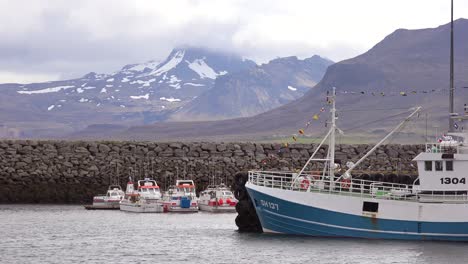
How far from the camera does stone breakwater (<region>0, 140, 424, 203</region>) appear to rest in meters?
92.8

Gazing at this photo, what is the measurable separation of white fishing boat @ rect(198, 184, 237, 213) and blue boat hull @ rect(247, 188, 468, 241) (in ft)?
98.1

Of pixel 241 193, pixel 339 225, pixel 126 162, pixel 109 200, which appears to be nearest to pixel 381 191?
pixel 339 225

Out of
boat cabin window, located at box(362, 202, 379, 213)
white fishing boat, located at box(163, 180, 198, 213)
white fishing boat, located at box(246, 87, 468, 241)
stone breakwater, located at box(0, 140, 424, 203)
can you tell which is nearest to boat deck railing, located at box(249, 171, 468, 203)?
white fishing boat, located at box(246, 87, 468, 241)

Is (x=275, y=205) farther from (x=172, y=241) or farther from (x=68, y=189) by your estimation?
(x=68, y=189)

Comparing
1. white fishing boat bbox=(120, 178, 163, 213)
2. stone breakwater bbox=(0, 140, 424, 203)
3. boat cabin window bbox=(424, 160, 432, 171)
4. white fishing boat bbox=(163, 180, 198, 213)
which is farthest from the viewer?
stone breakwater bbox=(0, 140, 424, 203)

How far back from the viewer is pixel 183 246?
178 ft

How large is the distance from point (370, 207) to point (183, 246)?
9.20 meters

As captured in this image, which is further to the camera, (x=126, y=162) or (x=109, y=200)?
(x=126, y=162)

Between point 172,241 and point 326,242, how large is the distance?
9063 millimetres

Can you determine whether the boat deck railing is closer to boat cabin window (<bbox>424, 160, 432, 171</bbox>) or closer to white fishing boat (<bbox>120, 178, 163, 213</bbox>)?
boat cabin window (<bbox>424, 160, 432, 171</bbox>)

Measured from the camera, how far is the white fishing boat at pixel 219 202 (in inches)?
3324

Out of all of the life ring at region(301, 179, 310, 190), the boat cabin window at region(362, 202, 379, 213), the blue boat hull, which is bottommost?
the blue boat hull

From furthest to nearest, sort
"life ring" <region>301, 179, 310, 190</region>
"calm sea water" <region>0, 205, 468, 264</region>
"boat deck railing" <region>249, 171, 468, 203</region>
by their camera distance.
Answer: "life ring" <region>301, 179, 310, 190</region>, "boat deck railing" <region>249, 171, 468, 203</region>, "calm sea water" <region>0, 205, 468, 264</region>

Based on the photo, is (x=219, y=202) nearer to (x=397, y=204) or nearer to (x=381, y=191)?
(x=381, y=191)
